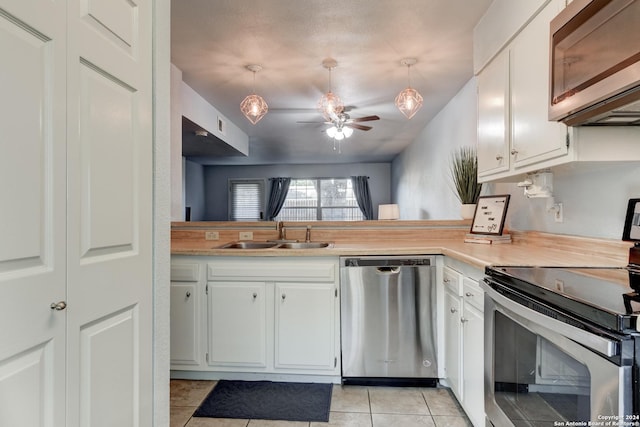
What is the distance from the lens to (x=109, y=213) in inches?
42.9

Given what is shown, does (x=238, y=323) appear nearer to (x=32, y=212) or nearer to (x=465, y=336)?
(x=465, y=336)

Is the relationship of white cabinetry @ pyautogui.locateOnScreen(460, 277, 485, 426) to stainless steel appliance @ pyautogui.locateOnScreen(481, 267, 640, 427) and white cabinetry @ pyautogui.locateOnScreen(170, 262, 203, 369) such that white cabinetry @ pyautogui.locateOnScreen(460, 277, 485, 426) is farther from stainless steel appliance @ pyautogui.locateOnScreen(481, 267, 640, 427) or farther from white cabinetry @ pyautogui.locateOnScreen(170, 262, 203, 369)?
white cabinetry @ pyautogui.locateOnScreen(170, 262, 203, 369)

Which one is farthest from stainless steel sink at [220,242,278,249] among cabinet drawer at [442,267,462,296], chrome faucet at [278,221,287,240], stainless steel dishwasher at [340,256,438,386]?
cabinet drawer at [442,267,462,296]

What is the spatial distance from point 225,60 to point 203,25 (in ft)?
1.82

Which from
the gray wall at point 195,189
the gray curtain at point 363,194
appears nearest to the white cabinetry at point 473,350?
the gray curtain at point 363,194

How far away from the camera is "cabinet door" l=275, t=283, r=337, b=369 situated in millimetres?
2184

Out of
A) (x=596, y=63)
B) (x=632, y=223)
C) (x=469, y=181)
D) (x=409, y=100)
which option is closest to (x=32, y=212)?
(x=596, y=63)

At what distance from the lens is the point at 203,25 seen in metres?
2.43

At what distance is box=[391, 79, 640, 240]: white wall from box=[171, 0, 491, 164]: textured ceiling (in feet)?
1.10

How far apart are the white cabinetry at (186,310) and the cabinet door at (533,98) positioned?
199cm

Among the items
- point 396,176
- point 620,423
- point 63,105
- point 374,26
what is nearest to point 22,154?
point 63,105

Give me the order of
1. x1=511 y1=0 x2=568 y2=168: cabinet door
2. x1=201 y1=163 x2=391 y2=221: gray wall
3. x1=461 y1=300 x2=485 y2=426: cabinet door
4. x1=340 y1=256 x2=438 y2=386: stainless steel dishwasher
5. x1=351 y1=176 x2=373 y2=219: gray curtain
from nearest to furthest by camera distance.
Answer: x1=511 y1=0 x2=568 y2=168: cabinet door
x1=461 y1=300 x2=485 y2=426: cabinet door
x1=340 y1=256 x2=438 y2=386: stainless steel dishwasher
x1=351 y1=176 x2=373 y2=219: gray curtain
x1=201 y1=163 x2=391 y2=221: gray wall

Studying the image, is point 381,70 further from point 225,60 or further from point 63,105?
point 63,105

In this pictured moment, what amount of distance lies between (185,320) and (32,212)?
1586mm
